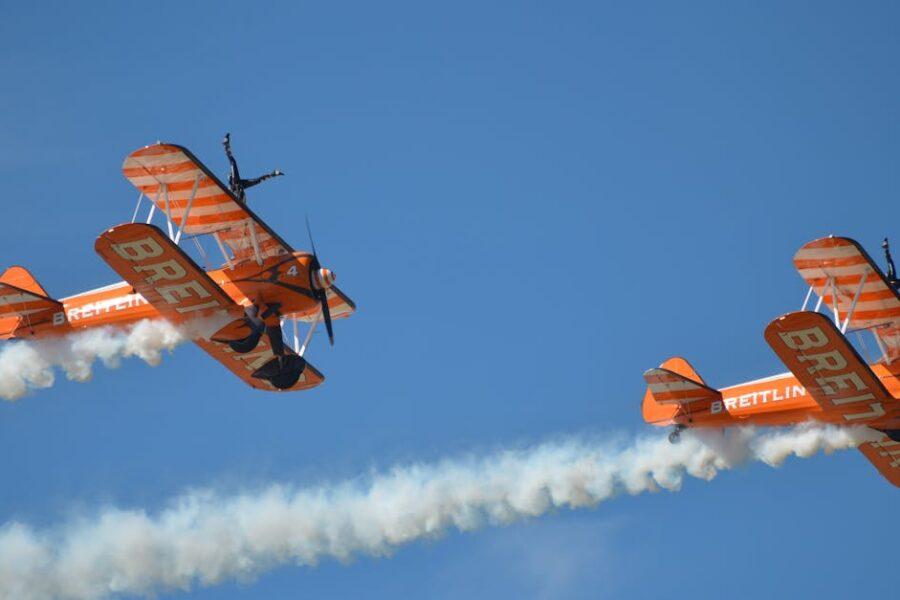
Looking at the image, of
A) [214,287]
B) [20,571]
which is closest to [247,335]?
[214,287]

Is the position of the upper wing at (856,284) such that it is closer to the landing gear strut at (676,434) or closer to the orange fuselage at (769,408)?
the orange fuselage at (769,408)

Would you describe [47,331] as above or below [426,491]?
above

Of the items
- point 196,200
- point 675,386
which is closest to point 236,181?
point 196,200

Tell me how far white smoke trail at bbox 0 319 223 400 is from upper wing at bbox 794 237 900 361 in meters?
11.4

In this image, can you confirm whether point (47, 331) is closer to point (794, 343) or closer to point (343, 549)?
point (343, 549)

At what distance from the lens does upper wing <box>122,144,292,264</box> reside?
3806 centimetres

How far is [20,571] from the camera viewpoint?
4147 cm

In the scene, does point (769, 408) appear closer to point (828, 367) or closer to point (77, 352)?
point (828, 367)

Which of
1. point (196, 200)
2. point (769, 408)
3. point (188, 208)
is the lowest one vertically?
point (769, 408)

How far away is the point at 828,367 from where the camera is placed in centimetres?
3703

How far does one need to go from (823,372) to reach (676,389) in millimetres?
3503

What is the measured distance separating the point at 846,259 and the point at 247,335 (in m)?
10.9

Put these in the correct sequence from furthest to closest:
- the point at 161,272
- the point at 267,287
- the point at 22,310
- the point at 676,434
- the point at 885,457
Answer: the point at 885,457 < the point at 22,310 < the point at 676,434 < the point at 267,287 < the point at 161,272

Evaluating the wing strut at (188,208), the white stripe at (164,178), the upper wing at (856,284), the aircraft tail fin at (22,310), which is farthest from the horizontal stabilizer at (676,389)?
the aircraft tail fin at (22,310)
